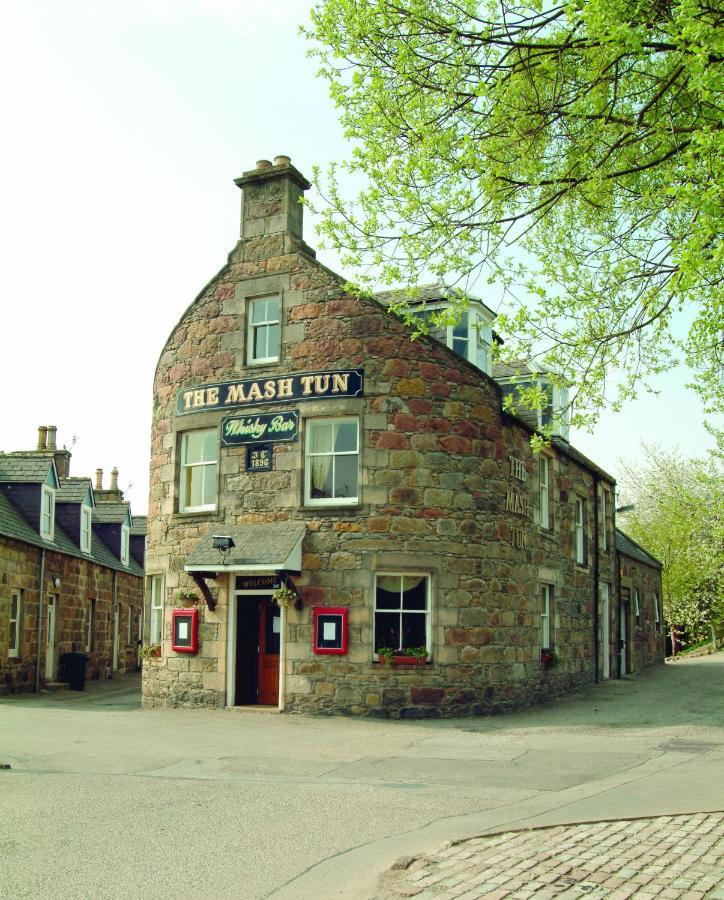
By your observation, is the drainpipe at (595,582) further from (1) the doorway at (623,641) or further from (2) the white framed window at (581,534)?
(1) the doorway at (623,641)

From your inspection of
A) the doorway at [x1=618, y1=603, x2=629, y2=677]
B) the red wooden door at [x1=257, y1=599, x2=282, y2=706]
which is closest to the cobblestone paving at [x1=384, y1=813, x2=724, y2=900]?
the red wooden door at [x1=257, y1=599, x2=282, y2=706]

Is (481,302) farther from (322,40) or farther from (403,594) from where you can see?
(322,40)

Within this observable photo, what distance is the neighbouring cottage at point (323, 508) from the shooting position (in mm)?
17859

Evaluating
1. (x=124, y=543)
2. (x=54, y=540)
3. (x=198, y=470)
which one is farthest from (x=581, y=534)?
(x=124, y=543)

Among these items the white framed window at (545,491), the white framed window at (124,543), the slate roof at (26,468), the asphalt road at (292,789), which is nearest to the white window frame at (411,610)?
the asphalt road at (292,789)

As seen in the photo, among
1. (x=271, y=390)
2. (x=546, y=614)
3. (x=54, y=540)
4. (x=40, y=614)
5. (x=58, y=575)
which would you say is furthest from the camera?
(x=54, y=540)

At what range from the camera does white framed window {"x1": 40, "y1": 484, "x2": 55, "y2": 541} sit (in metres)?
27.4

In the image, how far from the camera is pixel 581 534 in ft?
86.7

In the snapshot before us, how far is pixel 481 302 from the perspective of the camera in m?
21.9

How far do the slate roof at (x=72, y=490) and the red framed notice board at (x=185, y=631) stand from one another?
12.6 metres

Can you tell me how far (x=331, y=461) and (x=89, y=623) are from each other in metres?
16.2

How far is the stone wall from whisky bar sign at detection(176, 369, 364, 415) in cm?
757

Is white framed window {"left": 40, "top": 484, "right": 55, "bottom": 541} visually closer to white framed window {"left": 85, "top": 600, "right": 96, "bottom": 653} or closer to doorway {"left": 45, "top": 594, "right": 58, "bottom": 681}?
doorway {"left": 45, "top": 594, "right": 58, "bottom": 681}

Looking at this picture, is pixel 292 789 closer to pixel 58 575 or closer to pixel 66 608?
pixel 58 575
